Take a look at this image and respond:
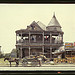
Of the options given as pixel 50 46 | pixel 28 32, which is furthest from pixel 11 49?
pixel 50 46

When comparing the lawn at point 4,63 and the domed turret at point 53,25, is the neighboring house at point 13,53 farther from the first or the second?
the domed turret at point 53,25

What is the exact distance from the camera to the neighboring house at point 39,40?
11.2 meters

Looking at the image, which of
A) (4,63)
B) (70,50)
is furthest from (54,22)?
(4,63)

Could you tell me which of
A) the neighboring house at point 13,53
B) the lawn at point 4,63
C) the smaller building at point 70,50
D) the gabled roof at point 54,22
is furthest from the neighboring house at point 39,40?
the lawn at point 4,63

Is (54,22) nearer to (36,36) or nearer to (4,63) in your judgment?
(36,36)

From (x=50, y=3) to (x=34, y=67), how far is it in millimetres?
3244

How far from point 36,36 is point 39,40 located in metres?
0.27

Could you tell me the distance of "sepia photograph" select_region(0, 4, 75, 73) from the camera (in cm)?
1081

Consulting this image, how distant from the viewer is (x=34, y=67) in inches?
428

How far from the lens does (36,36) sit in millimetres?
11531

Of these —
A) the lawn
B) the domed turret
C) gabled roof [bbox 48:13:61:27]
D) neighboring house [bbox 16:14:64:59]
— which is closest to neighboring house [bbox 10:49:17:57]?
neighboring house [bbox 16:14:64:59]

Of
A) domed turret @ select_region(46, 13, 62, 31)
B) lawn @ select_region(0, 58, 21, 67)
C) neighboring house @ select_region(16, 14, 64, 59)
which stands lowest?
lawn @ select_region(0, 58, 21, 67)

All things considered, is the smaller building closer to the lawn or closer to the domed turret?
the domed turret

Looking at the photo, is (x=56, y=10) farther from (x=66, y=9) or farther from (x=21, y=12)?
(x=21, y=12)
